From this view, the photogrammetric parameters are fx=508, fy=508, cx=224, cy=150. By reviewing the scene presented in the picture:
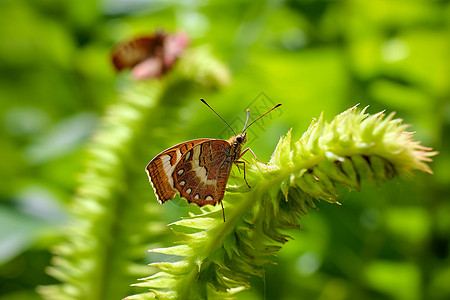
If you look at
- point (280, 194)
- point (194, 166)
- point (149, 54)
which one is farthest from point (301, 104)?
point (280, 194)

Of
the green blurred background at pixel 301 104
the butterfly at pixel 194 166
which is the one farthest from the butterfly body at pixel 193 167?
the green blurred background at pixel 301 104

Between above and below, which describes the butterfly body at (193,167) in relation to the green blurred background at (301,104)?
below

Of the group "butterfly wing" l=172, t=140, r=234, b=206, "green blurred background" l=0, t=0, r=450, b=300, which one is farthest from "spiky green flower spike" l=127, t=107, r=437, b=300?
"green blurred background" l=0, t=0, r=450, b=300

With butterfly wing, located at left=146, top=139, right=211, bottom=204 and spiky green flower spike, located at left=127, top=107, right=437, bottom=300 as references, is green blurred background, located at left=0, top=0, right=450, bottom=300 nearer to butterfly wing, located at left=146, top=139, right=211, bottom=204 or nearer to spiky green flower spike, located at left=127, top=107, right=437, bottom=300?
butterfly wing, located at left=146, top=139, right=211, bottom=204

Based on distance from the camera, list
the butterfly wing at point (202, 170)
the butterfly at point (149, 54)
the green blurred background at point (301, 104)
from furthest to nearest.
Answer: the green blurred background at point (301, 104)
the butterfly at point (149, 54)
the butterfly wing at point (202, 170)

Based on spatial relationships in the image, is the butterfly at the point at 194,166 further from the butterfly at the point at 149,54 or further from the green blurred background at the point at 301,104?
the butterfly at the point at 149,54

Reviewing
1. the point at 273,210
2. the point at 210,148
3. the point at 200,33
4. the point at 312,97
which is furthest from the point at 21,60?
the point at 273,210
